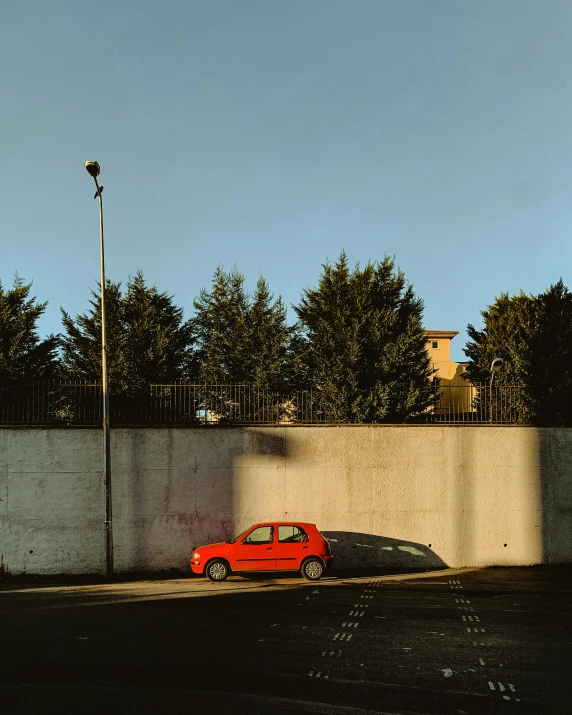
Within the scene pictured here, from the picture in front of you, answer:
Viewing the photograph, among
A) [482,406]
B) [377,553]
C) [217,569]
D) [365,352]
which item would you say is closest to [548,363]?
[482,406]

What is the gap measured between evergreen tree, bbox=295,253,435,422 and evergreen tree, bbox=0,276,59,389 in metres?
9.69

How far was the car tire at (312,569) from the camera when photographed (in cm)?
1839

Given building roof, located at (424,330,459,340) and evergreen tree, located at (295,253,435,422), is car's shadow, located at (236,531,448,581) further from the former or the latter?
building roof, located at (424,330,459,340)

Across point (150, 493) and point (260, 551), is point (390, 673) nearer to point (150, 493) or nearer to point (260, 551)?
point (260, 551)

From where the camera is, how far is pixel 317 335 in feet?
80.4

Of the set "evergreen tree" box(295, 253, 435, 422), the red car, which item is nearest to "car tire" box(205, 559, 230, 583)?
the red car

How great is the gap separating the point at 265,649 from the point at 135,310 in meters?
20.7

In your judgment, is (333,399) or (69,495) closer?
(69,495)

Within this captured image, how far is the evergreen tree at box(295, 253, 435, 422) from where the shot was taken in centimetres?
2327

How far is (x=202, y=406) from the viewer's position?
2189 cm

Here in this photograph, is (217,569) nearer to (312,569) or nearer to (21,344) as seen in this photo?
(312,569)

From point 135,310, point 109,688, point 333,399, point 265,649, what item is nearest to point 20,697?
point 109,688

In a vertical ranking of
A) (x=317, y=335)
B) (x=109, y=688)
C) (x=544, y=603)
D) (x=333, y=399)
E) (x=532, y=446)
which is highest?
(x=317, y=335)

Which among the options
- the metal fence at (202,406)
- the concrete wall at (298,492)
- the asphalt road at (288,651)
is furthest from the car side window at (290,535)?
the metal fence at (202,406)
